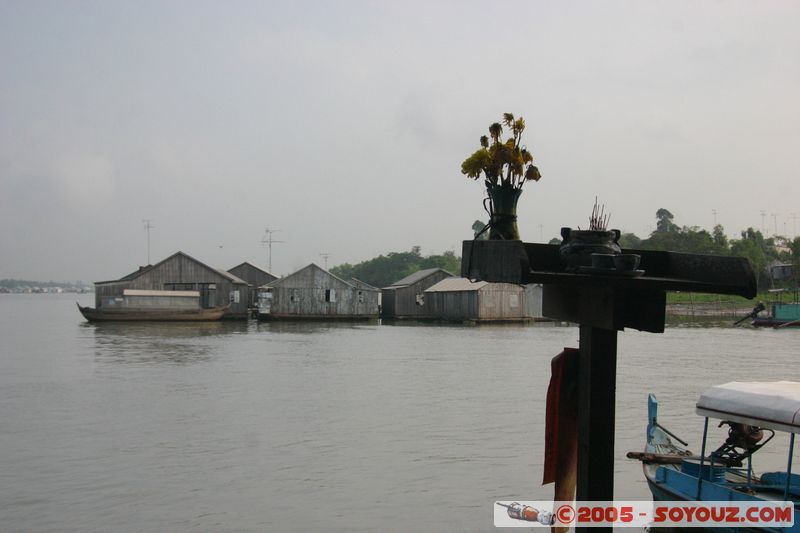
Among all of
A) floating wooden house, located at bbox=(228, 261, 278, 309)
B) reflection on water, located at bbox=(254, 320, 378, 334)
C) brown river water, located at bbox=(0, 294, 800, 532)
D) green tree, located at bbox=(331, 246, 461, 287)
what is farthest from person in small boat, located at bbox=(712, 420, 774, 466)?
green tree, located at bbox=(331, 246, 461, 287)

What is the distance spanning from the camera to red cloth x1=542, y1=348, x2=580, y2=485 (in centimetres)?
395

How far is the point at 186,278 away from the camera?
5978 centimetres

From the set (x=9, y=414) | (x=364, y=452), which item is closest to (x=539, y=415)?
(x=364, y=452)

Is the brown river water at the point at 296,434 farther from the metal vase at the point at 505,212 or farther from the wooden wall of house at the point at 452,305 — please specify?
the wooden wall of house at the point at 452,305

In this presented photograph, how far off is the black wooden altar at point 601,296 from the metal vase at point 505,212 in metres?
0.27

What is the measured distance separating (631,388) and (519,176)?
19387 mm

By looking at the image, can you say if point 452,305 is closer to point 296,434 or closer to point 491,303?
point 491,303

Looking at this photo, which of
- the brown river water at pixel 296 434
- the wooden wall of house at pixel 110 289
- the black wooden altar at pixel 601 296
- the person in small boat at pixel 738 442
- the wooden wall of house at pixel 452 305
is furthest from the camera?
the wooden wall of house at pixel 452 305

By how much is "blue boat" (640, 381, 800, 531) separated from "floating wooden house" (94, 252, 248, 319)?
53.9 metres

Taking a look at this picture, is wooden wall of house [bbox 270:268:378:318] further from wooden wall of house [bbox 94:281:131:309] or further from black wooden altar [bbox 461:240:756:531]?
black wooden altar [bbox 461:240:756:531]

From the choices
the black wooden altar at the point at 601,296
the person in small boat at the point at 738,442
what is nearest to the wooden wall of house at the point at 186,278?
the person in small boat at the point at 738,442

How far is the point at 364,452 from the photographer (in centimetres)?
1360

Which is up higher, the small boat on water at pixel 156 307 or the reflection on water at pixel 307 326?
the small boat on water at pixel 156 307

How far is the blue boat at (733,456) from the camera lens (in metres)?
6.64
